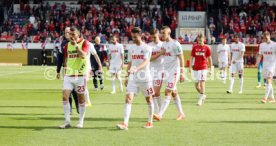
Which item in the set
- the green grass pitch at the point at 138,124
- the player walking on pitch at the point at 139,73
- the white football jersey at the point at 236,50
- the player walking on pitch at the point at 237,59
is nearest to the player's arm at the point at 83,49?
the player walking on pitch at the point at 139,73

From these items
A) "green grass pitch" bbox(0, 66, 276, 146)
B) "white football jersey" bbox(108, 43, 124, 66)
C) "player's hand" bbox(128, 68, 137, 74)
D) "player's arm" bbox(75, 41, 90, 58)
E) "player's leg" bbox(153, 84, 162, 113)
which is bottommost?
"green grass pitch" bbox(0, 66, 276, 146)

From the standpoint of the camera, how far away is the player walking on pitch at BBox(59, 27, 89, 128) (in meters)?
13.2

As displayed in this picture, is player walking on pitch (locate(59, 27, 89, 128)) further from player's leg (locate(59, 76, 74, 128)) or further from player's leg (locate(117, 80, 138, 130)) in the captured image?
player's leg (locate(117, 80, 138, 130))

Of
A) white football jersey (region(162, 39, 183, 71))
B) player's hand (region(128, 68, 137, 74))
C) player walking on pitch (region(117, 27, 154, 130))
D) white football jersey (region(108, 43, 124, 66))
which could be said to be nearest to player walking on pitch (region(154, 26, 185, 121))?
white football jersey (region(162, 39, 183, 71))

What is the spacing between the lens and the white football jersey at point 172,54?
15273 mm

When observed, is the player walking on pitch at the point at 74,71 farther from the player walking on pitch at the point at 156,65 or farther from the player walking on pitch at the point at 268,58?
the player walking on pitch at the point at 268,58

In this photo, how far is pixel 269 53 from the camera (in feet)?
67.7

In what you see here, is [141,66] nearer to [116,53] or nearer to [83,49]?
[83,49]

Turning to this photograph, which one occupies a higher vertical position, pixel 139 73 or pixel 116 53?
pixel 139 73

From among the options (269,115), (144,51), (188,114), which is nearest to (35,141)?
(144,51)

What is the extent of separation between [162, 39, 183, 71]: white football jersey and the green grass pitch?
130 centimetres

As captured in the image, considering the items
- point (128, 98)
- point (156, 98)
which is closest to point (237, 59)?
point (156, 98)

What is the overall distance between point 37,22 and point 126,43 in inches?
375

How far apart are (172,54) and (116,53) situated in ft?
32.5
